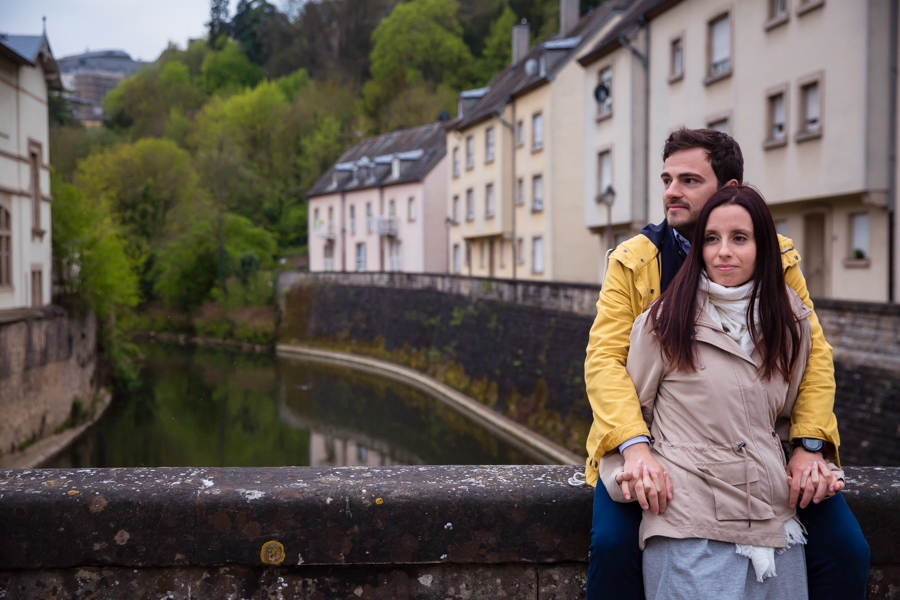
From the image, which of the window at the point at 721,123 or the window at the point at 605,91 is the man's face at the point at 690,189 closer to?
the window at the point at 721,123

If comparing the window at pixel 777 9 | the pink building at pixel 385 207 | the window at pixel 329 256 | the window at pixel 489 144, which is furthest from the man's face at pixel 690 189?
the window at pixel 329 256

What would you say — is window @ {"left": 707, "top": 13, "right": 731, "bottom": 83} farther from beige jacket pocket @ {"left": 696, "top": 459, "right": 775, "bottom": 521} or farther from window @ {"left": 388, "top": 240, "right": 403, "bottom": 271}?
window @ {"left": 388, "top": 240, "right": 403, "bottom": 271}

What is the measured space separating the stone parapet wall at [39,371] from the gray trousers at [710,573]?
17643mm

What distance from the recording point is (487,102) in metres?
34.8

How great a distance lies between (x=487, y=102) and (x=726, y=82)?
18.1 meters

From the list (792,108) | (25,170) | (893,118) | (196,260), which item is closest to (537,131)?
(792,108)

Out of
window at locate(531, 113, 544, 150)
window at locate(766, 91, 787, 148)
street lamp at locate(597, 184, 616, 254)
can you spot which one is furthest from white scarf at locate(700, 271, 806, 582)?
window at locate(531, 113, 544, 150)

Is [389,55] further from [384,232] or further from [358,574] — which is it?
[358,574]

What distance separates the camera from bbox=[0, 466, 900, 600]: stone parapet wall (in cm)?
241

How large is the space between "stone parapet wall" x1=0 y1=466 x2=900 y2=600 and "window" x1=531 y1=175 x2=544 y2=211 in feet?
87.2

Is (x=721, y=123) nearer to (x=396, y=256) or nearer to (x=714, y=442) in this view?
(x=714, y=442)

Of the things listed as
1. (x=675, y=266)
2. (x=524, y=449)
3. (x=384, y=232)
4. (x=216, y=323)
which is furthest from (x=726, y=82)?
(x=216, y=323)

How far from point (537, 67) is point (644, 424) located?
29.1 meters

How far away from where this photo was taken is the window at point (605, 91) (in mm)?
22431
